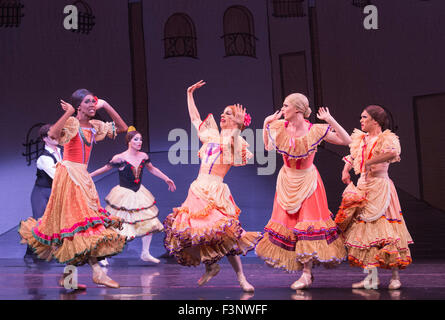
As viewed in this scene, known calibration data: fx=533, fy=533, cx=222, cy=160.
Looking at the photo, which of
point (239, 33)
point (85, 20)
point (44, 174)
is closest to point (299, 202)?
point (44, 174)

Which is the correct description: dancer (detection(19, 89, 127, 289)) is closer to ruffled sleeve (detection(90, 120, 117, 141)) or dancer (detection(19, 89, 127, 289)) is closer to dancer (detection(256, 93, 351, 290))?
ruffled sleeve (detection(90, 120, 117, 141))

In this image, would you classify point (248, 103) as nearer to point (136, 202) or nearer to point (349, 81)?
point (349, 81)

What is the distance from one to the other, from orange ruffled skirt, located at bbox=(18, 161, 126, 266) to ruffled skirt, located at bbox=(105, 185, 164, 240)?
1.87 metres

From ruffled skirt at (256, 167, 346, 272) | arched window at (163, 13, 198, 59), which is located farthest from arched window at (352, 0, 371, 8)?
ruffled skirt at (256, 167, 346, 272)

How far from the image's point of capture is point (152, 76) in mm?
7012

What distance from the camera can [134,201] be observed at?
19.0ft

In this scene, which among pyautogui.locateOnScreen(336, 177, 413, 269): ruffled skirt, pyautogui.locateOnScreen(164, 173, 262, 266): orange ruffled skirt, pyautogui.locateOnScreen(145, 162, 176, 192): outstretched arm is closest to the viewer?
pyautogui.locateOnScreen(164, 173, 262, 266): orange ruffled skirt

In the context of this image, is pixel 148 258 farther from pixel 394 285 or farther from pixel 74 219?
pixel 394 285

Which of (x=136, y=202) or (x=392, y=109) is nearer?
(x=136, y=202)

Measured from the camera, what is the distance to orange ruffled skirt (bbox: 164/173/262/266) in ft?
11.7

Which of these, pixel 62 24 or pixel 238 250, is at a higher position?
pixel 62 24

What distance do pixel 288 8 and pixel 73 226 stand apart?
4689 mm
